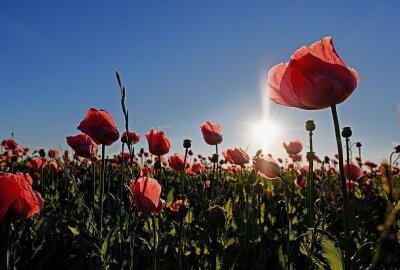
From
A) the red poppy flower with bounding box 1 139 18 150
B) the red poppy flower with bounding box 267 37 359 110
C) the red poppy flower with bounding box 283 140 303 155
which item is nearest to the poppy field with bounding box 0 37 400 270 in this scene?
the red poppy flower with bounding box 267 37 359 110

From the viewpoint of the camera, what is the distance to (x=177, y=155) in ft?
11.8

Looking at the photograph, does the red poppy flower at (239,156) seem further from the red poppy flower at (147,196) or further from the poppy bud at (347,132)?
the red poppy flower at (147,196)

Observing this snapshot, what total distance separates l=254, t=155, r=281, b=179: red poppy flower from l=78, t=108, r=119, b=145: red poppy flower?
949 mm

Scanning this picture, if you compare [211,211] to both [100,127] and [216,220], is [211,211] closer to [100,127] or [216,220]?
[216,220]

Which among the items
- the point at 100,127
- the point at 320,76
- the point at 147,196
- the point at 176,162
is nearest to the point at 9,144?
the point at 176,162

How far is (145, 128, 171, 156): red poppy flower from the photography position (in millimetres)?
2689

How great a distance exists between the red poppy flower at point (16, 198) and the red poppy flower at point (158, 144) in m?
1.30

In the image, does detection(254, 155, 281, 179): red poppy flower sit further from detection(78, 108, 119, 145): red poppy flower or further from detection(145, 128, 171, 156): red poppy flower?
detection(78, 108, 119, 145): red poppy flower

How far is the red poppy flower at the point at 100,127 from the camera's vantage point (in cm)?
216

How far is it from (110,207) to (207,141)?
50.3 inches

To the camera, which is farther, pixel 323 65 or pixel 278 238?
pixel 278 238

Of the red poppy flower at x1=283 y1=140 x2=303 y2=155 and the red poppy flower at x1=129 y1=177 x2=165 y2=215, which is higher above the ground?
the red poppy flower at x1=283 y1=140 x2=303 y2=155

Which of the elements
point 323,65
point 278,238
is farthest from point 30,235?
point 323,65

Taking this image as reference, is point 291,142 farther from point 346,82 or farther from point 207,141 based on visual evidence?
point 346,82
